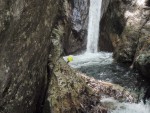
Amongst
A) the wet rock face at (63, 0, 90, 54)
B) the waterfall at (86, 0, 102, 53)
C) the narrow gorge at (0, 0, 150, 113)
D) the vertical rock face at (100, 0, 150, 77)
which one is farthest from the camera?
the waterfall at (86, 0, 102, 53)

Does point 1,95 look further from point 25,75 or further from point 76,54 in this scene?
point 76,54

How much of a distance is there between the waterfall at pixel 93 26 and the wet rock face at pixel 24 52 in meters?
8.86

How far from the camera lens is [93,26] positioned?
1465 centimetres

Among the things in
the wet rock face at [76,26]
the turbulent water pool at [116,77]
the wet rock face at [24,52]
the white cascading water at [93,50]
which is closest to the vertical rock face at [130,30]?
the turbulent water pool at [116,77]

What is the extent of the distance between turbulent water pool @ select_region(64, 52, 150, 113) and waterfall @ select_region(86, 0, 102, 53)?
2.47m

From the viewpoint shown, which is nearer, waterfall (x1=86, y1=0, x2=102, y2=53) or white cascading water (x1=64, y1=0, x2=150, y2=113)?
white cascading water (x1=64, y1=0, x2=150, y2=113)

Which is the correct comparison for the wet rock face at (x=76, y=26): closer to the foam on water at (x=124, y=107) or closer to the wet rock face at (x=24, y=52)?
the foam on water at (x=124, y=107)

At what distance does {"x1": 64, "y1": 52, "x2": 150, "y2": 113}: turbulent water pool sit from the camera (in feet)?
21.3

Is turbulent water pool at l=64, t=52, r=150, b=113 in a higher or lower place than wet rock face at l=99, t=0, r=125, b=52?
lower

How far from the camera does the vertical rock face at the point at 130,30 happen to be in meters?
9.47

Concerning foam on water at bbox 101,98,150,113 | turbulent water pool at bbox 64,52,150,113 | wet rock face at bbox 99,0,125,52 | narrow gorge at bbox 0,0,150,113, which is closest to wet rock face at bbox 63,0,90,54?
wet rock face at bbox 99,0,125,52

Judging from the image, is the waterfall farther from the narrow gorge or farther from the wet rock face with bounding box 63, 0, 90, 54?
the narrow gorge

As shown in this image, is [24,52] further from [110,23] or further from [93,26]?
[93,26]

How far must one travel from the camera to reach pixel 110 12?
13.1 m
